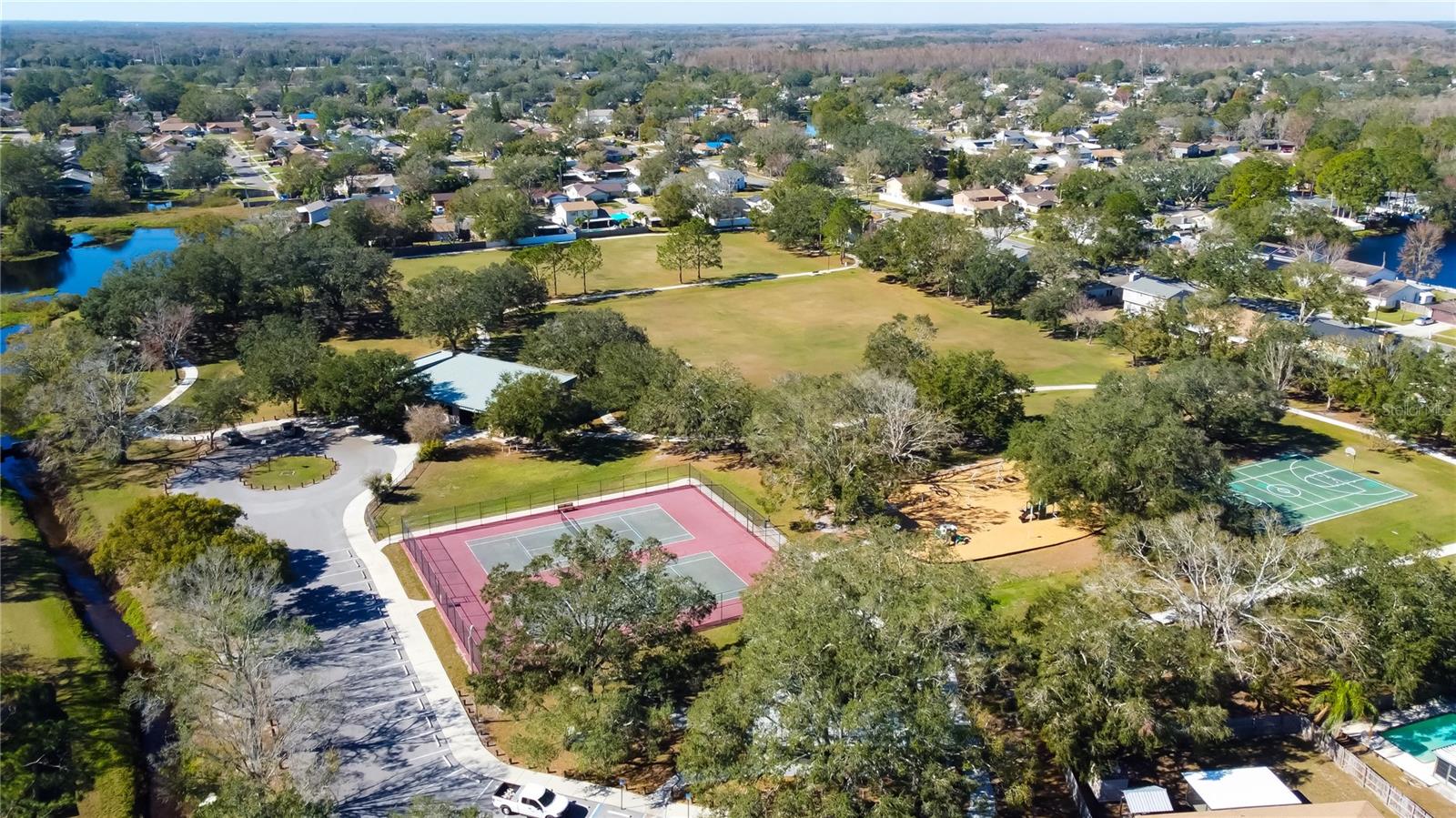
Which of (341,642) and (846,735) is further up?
(846,735)

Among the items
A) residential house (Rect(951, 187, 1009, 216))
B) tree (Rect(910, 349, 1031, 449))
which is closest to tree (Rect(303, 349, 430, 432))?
tree (Rect(910, 349, 1031, 449))

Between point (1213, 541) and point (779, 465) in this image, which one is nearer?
point (1213, 541)

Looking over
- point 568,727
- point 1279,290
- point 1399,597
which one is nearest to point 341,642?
point 568,727

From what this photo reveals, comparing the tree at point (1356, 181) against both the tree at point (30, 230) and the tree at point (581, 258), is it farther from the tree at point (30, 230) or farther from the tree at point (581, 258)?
the tree at point (30, 230)

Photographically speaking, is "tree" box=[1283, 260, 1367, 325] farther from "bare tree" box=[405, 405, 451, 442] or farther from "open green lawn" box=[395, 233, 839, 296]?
"bare tree" box=[405, 405, 451, 442]

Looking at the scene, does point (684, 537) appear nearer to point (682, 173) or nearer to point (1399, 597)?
point (1399, 597)
